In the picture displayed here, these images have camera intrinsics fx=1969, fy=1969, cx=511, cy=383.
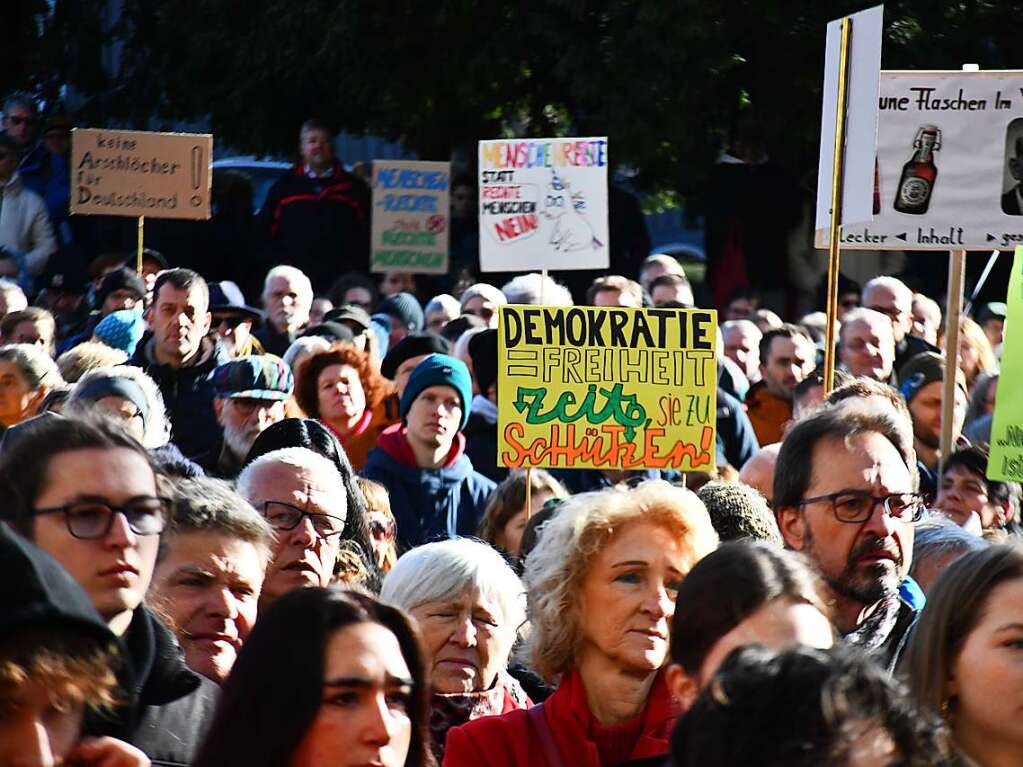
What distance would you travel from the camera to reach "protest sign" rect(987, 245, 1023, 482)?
652 centimetres

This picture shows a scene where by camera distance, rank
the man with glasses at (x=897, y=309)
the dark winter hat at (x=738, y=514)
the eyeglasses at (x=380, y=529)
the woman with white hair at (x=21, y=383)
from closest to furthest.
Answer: the dark winter hat at (x=738, y=514)
the eyeglasses at (x=380, y=529)
the woman with white hair at (x=21, y=383)
the man with glasses at (x=897, y=309)

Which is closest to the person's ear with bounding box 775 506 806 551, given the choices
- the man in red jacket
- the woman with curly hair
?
the woman with curly hair

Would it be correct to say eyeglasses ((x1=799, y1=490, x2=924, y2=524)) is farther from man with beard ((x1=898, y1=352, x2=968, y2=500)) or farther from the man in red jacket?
the man in red jacket

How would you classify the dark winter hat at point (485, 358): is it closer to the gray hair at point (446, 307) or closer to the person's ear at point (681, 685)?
the gray hair at point (446, 307)

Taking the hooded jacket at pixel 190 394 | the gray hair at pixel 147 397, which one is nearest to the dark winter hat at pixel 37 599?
the gray hair at pixel 147 397

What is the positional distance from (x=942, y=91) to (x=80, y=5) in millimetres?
11247

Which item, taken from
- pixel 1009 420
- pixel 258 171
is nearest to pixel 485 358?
pixel 1009 420

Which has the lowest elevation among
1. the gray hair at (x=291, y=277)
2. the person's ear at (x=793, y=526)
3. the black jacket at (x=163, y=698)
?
the black jacket at (x=163, y=698)

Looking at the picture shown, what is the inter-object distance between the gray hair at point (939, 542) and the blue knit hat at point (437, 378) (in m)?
2.67

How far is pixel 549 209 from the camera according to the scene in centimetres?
1080

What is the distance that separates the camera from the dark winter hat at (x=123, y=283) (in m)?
10.6

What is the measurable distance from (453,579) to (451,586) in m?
0.02

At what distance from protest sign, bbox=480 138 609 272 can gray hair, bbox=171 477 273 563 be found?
625 cm

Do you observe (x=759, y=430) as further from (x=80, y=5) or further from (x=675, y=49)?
(x=80, y=5)
